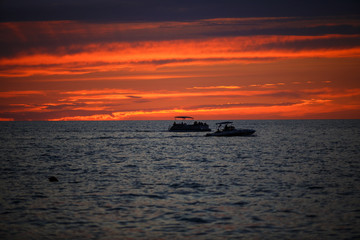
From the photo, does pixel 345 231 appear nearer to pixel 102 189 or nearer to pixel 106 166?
pixel 102 189

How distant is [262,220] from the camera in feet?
72.9

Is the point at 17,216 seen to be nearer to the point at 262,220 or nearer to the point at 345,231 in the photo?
the point at 262,220

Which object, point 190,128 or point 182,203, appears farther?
point 190,128

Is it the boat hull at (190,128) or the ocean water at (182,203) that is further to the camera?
the boat hull at (190,128)

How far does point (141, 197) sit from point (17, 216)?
331 inches

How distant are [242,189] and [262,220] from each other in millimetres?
9554

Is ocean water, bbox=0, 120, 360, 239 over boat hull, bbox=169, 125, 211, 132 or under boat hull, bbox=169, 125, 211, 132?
under

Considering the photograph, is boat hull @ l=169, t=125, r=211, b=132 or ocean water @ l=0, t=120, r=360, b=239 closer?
ocean water @ l=0, t=120, r=360, b=239

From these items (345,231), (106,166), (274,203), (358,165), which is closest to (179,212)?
(274,203)

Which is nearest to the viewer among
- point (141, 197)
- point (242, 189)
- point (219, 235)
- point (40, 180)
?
point (219, 235)

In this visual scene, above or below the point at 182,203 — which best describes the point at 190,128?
above

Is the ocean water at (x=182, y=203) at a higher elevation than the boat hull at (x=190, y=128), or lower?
lower

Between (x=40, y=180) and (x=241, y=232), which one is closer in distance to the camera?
(x=241, y=232)

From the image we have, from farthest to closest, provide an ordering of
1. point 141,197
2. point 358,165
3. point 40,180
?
point 358,165 → point 40,180 → point 141,197
